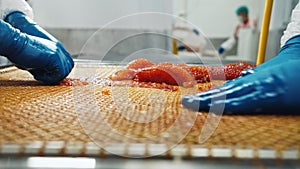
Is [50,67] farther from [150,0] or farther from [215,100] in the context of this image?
[150,0]

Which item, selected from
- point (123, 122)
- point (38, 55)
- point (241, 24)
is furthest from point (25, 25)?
point (241, 24)

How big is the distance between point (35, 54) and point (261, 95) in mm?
761

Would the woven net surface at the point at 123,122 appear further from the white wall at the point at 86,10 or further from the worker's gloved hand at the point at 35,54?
the white wall at the point at 86,10

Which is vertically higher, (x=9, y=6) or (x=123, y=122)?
(x=9, y=6)

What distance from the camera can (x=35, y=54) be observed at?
1064mm

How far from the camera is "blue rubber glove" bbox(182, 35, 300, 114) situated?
675mm

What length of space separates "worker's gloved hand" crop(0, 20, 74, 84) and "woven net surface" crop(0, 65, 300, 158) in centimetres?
18

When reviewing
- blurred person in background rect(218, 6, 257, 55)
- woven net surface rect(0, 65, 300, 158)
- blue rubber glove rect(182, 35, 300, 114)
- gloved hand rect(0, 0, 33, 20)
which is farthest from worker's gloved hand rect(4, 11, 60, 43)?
blurred person in background rect(218, 6, 257, 55)

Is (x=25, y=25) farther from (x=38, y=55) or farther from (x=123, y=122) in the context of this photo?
(x=123, y=122)

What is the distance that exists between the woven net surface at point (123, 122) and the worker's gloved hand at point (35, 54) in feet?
0.60

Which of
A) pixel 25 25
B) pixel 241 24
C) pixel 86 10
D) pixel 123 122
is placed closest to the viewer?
pixel 123 122

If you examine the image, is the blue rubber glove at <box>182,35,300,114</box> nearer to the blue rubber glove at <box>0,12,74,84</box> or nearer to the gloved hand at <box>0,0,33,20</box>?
the blue rubber glove at <box>0,12,74,84</box>

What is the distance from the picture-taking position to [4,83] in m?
1.09

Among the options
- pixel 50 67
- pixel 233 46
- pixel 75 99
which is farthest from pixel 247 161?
pixel 233 46
